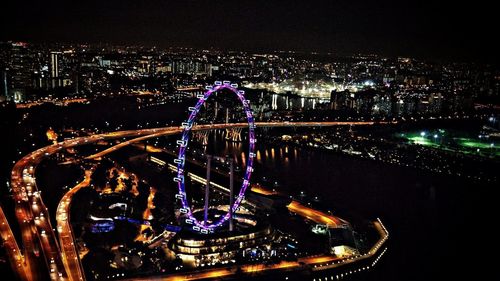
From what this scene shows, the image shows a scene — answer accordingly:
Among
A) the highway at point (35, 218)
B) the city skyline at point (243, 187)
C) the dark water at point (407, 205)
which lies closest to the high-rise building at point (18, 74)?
the city skyline at point (243, 187)

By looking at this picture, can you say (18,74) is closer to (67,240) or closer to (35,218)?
(35,218)

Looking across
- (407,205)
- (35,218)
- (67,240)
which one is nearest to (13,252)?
(67,240)

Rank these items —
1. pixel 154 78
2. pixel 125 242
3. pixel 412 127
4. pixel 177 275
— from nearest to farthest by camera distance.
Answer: pixel 177 275 → pixel 125 242 → pixel 412 127 → pixel 154 78

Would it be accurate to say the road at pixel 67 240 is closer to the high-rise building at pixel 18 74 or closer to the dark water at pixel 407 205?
the dark water at pixel 407 205

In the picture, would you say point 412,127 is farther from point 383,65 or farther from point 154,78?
point 383,65

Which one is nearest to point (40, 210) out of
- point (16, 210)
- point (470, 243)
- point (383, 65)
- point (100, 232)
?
point (16, 210)
